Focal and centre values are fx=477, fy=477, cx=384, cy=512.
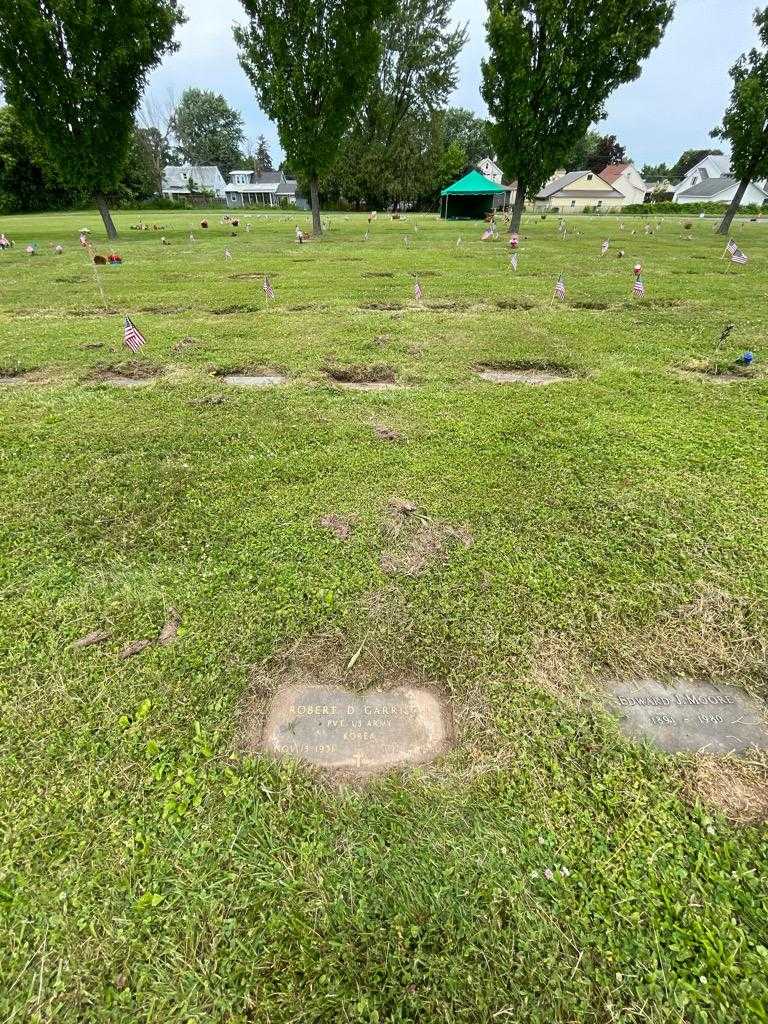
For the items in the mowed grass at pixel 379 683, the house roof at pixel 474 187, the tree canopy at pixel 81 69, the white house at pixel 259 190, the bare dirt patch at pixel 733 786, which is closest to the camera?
the mowed grass at pixel 379 683

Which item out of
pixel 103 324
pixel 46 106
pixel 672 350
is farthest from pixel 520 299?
pixel 46 106

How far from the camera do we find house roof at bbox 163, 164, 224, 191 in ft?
219

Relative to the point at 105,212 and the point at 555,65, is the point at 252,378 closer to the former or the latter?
the point at 555,65

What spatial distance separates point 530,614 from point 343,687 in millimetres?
1028

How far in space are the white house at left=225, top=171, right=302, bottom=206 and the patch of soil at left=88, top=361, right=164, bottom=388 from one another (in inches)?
2431

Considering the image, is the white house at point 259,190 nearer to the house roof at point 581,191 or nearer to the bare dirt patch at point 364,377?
the house roof at point 581,191

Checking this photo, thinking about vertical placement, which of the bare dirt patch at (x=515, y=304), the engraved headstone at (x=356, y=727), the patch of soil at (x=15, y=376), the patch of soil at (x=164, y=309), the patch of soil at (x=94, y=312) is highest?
the bare dirt patch at (x=515, y=304)

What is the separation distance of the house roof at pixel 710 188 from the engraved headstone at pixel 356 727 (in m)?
69.9

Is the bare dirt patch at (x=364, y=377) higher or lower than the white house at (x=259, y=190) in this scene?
lower

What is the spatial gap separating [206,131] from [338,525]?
98653mm

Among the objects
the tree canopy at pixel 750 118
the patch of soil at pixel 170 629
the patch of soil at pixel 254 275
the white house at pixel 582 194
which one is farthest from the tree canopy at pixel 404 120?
the patch of soil at pixel 170 629

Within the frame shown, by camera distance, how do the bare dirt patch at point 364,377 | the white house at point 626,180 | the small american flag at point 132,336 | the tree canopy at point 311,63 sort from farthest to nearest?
1. the white house at point 626,180
2. the tree canopy at point 311,63
3. the small american flag at point 132,336
4. the bare dirt patch at point 364,377

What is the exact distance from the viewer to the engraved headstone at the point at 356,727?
1.90 meters

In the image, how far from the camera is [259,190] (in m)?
60.5
